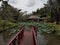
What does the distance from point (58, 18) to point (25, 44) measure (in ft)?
109

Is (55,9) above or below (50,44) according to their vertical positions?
above

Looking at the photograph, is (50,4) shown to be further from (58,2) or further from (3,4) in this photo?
(3,4)

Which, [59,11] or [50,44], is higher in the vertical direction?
[59,11]

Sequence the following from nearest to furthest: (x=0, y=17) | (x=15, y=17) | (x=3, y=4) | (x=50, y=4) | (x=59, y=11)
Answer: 1. (x=59, y=11)
2. (x=50, y=4)
3. (x=0, y=17)
4. (x=3, y=4)
5. (x=15, y=17)

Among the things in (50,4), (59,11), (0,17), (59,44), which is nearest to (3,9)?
(0,17)

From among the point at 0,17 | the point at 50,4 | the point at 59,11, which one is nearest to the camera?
the point at 59,11

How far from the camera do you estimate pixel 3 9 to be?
Result: 2064 inches

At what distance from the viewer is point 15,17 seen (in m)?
71.9

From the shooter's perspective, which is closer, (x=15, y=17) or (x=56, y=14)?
(x=56, y=14)

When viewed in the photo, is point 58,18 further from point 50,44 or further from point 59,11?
point 50,44

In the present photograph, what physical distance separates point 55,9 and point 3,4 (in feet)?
64.8

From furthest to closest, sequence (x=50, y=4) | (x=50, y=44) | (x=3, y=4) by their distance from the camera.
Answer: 1. (x=3, y=4)
2. (x=50, y=4)
3. (x=50, y=44)

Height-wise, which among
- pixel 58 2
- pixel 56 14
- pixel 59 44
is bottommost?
pixel 59 44

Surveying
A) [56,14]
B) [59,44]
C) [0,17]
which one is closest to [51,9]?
[56,14]
